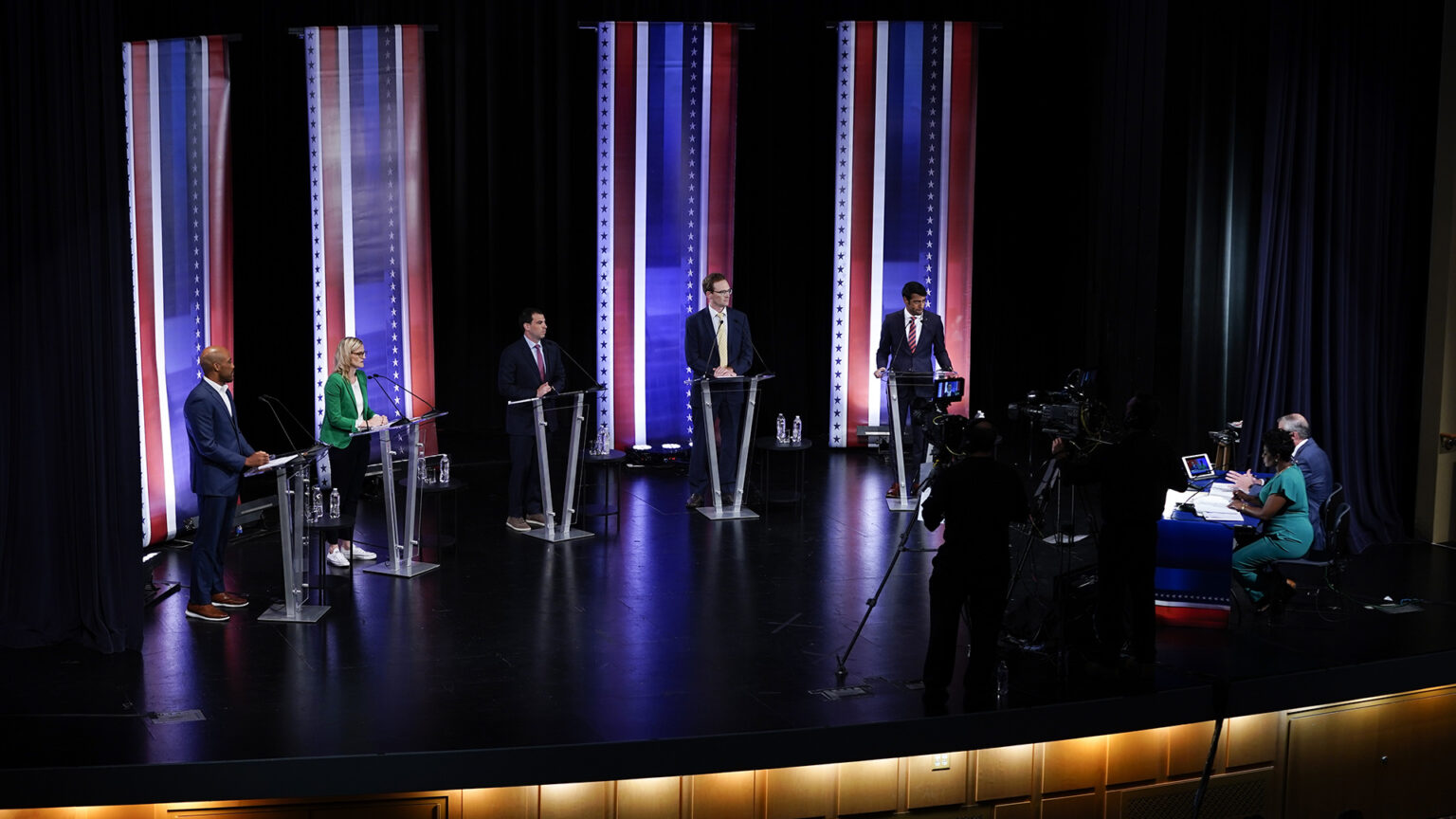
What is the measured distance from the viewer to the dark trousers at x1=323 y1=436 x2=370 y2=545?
7656 millimetres

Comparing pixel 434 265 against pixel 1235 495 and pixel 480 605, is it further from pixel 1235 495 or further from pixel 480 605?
pixel 1235 495

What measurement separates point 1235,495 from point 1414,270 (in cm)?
263

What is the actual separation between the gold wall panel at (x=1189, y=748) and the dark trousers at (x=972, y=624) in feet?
3.26

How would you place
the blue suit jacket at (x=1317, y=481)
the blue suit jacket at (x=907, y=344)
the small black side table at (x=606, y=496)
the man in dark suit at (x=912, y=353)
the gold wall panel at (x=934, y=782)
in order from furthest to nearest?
1. the blue suit jacket at (x=907, y=344)
2. the man in dark suit at (x=912, y=353)
3. the small black side table at (x=606, y=496)
4. the blue suit jacket at (x=1317, y=481)
5. the gold wall panel at (x=934, y=782)

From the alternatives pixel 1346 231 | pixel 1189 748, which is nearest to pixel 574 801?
pixel 1189 748

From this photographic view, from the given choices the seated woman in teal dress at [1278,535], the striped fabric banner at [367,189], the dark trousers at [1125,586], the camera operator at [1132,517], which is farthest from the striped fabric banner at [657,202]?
the dark trousers at [1125,586]

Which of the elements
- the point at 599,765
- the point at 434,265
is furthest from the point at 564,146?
the point at 599,765

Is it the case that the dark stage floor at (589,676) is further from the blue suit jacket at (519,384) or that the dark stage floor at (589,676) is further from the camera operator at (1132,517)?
the blue suit jacket at (519,384)

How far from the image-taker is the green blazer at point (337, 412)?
7.57 meters

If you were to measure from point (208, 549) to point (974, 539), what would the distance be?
3.70m

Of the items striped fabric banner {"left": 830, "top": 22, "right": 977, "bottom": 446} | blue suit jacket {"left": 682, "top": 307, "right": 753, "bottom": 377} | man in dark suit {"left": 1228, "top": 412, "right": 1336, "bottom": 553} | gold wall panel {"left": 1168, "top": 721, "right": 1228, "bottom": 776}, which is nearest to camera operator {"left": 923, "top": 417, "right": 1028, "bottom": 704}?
gold wall panel {"left": 1168, "top": 721, "right": 1228, "bottom": 776}

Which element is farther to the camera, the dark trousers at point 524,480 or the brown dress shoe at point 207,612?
the dark trousers at point 524,480

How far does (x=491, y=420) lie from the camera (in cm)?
1070

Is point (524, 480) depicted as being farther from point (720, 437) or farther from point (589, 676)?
point (589, 676)
